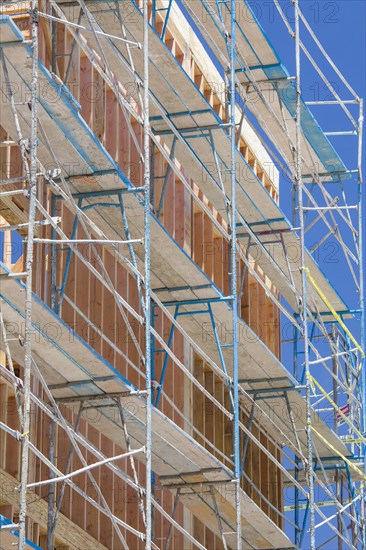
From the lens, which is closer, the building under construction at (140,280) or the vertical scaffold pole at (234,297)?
the building under construction at (140,280)

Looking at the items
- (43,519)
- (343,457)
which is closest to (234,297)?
(43,519)

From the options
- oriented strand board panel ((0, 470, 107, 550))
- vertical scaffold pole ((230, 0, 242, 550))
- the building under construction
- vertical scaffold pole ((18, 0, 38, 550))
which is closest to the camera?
vertical scaffold pole ((18, 0, 38, 550))

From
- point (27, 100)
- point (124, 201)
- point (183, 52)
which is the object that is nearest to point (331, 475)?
point (183, 52)

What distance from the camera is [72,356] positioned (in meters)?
13.7

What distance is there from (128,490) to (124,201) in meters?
5.16

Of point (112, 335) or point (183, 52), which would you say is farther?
point (183, 52)

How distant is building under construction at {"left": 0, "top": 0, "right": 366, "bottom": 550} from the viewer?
13.5m

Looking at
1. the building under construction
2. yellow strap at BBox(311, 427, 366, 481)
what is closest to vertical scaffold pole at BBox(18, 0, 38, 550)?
the building under construction

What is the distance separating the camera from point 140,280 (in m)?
14.8

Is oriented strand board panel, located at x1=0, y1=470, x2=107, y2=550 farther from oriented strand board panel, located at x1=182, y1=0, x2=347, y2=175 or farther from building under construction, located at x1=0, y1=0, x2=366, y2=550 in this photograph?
oriented strand board panel, located at x1=182, y1=0, x2=347, y2=175

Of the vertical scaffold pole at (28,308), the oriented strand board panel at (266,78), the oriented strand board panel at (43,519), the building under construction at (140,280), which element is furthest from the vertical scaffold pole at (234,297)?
the vertical scaffold pole at (28,308)

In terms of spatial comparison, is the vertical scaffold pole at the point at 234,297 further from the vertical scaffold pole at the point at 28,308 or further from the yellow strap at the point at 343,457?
the vertical scaffold pole at the point at 28,308

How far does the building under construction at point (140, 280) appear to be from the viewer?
13.5m

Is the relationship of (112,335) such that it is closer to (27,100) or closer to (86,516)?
(86,516)
